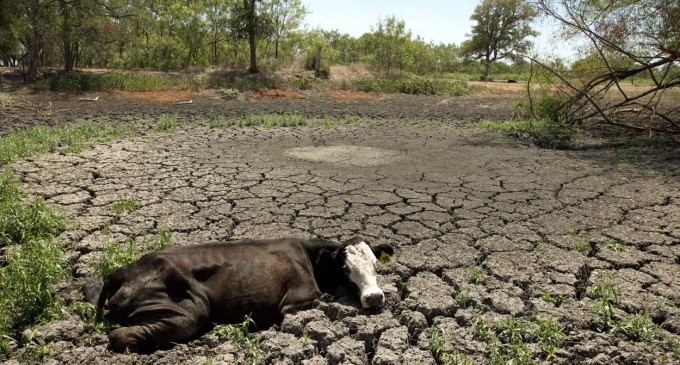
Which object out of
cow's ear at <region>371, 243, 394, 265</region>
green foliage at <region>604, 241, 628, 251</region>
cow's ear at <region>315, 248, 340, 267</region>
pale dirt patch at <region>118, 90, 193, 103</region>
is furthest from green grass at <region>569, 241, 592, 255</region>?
pale dirt patch at <region>118, 90, 193, 103</region>

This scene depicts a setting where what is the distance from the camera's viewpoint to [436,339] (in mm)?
3527

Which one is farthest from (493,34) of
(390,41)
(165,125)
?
(165,125)

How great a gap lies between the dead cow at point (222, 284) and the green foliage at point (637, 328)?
1.63 metres

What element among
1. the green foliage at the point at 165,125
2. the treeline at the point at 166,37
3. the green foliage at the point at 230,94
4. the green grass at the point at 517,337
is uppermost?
the treeline at the point at 166,37

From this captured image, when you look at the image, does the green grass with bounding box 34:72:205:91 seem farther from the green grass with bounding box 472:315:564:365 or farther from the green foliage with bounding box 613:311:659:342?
the green foliage with bounding box 613:311:659:342

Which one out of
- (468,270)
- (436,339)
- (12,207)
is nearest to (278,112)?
(12,207)

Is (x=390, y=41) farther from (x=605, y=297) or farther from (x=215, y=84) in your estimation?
(x=605, y=297)

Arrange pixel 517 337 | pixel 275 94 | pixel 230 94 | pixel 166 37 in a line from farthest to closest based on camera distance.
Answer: pixel 166 37 < pixel 275 94 < pixel 230 94 < pixel 517 337

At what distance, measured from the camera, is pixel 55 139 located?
9461 millimetres

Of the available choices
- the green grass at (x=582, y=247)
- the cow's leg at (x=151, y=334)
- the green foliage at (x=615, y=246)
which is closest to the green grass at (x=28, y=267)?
the cow's leg at (x=151, y=334)

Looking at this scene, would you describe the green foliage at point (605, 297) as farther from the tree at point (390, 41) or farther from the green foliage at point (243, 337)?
the tree at point (390, 41)

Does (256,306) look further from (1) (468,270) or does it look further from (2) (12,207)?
(2) (12,207)

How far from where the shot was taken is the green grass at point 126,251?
14.4ft

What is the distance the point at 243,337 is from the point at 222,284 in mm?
417
